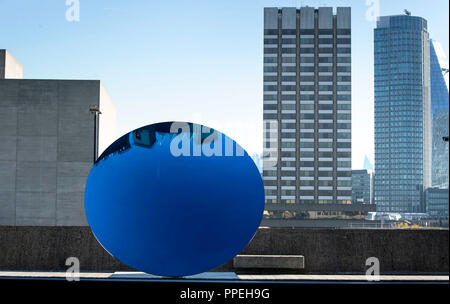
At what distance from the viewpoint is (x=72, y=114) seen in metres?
37.6

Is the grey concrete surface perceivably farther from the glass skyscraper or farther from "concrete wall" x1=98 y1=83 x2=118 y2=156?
the glass skyscraper

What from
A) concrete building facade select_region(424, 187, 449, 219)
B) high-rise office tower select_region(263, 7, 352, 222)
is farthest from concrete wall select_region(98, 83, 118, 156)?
concrete building facade select_region(424, 187, 449, 219)

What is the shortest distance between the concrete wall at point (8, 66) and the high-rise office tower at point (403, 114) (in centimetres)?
17220

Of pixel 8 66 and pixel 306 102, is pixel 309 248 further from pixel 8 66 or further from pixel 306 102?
pixel 306 102

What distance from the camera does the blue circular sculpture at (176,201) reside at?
359 inches

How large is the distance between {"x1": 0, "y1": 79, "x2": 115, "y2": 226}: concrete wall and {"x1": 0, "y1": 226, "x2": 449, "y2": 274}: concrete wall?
2263 cm

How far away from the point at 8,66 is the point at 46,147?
28.0 feet

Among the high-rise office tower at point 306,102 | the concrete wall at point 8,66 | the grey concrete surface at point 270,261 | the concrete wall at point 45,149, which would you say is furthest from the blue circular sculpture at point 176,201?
the high-rise office tower at point 306,102

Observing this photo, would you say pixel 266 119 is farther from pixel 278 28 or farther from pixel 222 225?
pixel 222 225

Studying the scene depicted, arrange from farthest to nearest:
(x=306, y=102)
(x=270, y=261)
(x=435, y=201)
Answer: (x=435, y=201) < (x=306, y=102) < (x=270, y=261)

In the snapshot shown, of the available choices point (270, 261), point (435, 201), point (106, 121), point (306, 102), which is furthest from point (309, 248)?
point (435, 201)

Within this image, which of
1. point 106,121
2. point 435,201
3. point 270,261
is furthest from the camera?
point 435,201

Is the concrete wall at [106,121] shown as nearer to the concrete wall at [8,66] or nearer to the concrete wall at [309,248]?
the concrete wall at [8,66]

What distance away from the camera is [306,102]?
4355 inches
